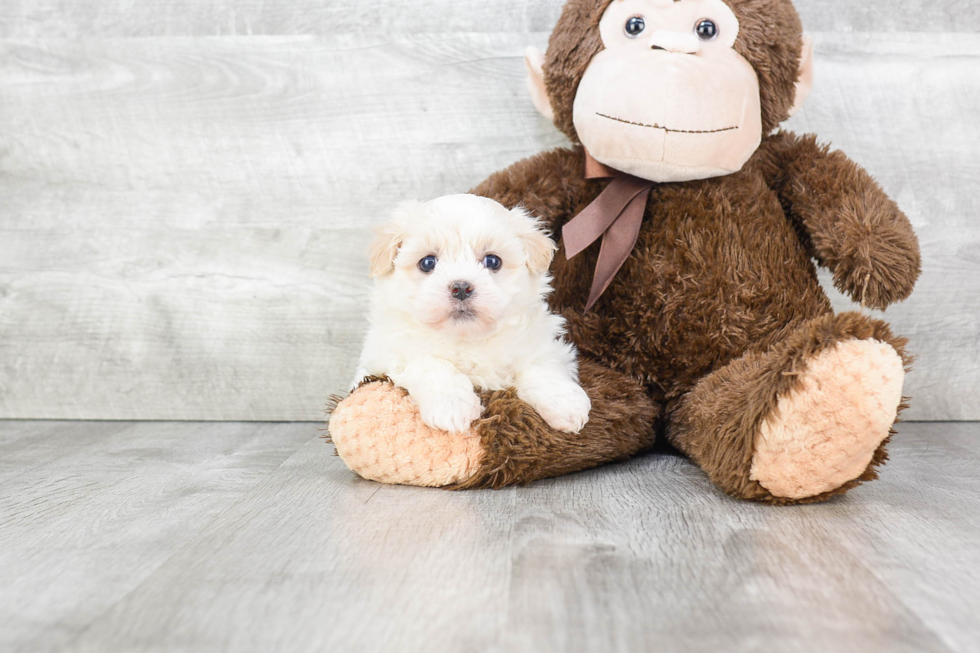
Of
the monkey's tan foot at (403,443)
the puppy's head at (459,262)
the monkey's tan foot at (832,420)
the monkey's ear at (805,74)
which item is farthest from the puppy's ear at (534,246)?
the monkey's ear at (805,74)

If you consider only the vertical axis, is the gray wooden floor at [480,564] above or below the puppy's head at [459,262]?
below

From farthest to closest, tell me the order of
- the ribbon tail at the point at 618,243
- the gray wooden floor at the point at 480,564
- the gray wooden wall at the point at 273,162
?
the gray wooden wall at the point at 273,162 < the ribbon tail at the point at 618,243 < the gray wooden floor at the point at 480,564

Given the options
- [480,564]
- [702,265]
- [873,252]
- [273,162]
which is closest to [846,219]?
[873,252]

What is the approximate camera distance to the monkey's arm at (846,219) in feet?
3.71

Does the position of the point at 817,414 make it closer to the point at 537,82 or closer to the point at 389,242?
the point at 389,242

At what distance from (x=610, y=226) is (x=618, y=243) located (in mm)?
32

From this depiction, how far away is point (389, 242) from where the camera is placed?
3.63ft

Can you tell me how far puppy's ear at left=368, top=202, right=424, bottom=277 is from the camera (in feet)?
3.62

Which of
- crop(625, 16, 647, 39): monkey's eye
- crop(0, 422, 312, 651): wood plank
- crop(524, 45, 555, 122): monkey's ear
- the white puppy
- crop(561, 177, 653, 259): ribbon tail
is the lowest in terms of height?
crop(0, 422, 312, 651): wood plank

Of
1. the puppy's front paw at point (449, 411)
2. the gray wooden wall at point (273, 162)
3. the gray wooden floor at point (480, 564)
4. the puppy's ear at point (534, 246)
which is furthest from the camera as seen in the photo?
the gray wooden wall at point (273, 162)

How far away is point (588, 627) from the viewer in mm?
651

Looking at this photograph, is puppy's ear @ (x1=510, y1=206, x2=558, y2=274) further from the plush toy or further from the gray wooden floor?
the gray wooden floor

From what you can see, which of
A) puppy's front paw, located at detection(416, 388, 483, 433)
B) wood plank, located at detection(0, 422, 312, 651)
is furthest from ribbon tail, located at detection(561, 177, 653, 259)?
wood plank, located at detection(0, 422, 312, 651)

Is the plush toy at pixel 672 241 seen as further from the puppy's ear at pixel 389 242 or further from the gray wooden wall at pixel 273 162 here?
the gray wooden wall at pixel 273 162
